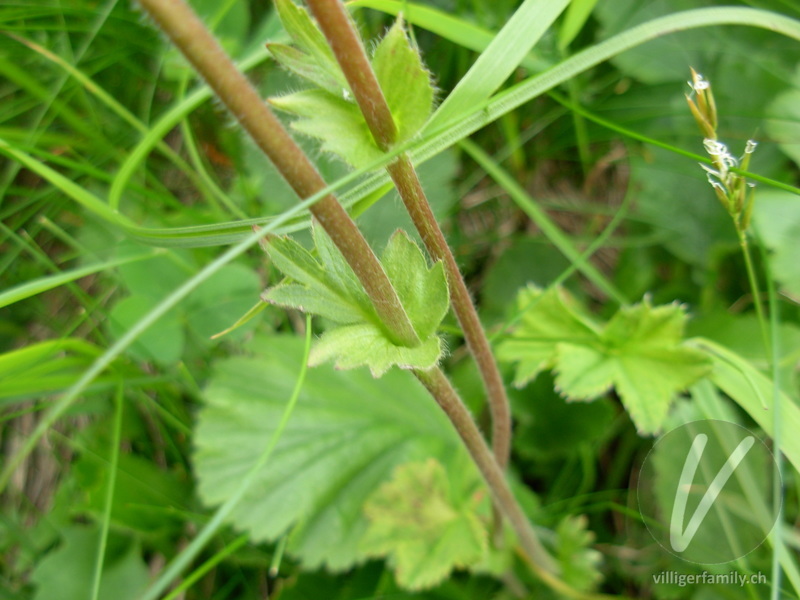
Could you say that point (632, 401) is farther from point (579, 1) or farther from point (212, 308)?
point (212, 308)

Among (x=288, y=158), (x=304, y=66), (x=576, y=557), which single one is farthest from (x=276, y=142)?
(x=576, y=557)

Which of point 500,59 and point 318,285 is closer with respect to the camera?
point 318,285

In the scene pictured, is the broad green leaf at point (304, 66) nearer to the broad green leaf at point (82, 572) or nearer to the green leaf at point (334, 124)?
the green leaf at point (334, 124)

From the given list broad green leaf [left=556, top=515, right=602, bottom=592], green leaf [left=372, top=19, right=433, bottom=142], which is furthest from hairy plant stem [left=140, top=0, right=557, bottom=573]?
broad green leaf [left=556, top=515, right=602, bottom=592]

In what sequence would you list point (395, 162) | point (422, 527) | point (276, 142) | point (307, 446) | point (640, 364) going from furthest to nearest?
1. point (307, 446)
2. point (422, 527)
3. point (640, 364)
4. point (395, 162)
5. point (276, 142)

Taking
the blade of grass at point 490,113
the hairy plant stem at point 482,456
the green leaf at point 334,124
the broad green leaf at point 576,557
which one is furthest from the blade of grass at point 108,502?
the broad green leaf at point 576,557

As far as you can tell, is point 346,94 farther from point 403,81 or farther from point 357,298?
point 357,298

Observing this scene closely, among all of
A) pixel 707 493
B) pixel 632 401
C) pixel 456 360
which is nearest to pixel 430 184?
pixel 456 360

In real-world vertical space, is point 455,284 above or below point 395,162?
below
